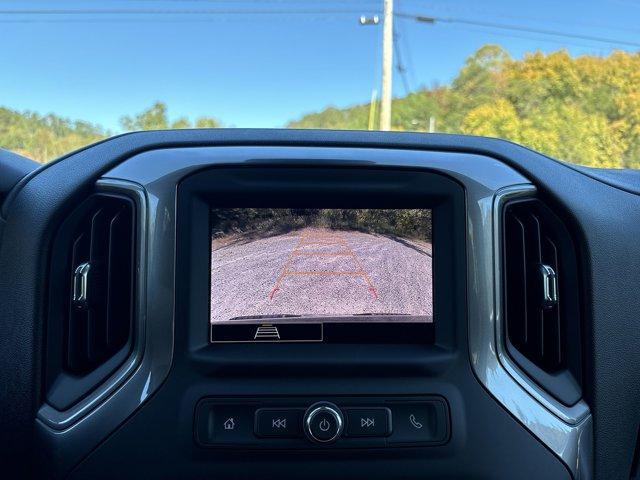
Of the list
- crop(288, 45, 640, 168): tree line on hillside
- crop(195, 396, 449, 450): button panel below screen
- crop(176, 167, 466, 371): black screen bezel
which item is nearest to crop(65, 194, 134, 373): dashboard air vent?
crop(176, 167, 466, 371): black screen bezel

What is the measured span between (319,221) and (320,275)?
167mm

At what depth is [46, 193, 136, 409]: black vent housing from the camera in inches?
63.0

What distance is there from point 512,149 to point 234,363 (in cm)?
112

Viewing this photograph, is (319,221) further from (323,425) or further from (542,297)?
(542,297)

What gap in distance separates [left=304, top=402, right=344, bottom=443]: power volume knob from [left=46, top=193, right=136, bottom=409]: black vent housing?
58cm

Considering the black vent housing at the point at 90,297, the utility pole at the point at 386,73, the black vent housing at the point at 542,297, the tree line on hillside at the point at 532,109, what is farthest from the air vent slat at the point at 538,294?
the utility pole at the point at 386,73

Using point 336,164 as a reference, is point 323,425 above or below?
below

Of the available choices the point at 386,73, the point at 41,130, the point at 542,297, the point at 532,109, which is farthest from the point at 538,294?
the point at 386,73

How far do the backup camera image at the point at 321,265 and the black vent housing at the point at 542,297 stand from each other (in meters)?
0.29

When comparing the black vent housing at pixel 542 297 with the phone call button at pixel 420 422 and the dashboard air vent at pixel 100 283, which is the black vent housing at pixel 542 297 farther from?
the dashboard air vent at pixel 100 283

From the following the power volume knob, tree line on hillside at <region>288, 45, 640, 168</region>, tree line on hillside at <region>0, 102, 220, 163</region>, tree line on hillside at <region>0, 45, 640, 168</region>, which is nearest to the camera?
the power volume knob

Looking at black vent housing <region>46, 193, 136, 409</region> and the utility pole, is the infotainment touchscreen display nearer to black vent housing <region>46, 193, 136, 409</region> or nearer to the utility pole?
black vent housing <region>46, 193, 136, 409</region>

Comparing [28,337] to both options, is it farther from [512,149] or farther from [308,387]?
[512,149]

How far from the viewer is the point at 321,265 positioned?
1.65 m
